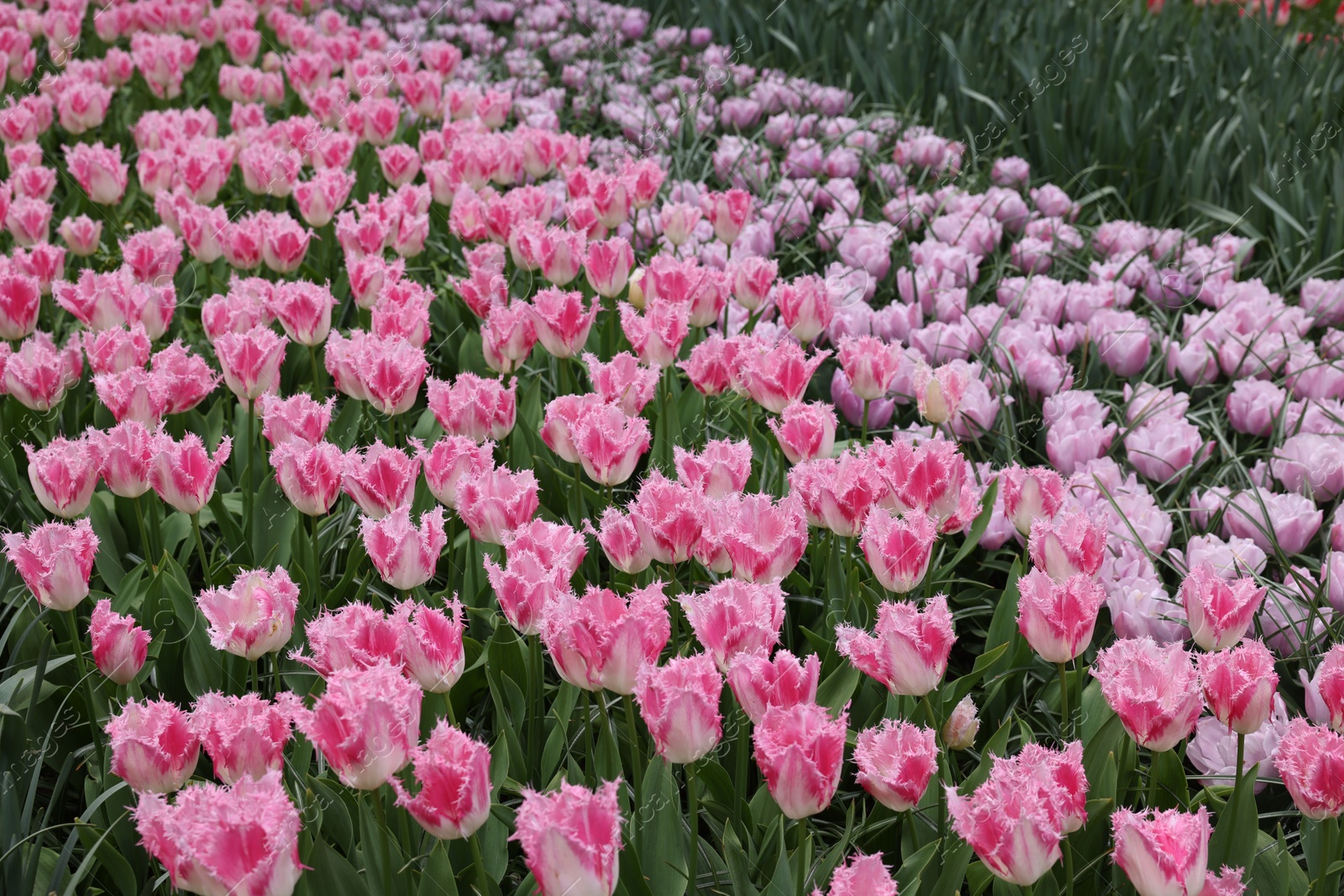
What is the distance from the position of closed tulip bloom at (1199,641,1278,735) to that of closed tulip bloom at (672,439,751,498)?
2.13 feet

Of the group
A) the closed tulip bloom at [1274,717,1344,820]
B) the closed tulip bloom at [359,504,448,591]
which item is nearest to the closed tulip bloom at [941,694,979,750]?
the closed tulip bloom at [1274,717,1344,820]

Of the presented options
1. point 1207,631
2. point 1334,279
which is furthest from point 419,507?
point 1334,279

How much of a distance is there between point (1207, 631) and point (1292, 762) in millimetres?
221

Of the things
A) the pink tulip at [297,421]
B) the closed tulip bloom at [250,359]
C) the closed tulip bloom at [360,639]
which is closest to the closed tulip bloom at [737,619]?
the closed tulip bloom at [360,639]

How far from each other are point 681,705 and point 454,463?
65cm

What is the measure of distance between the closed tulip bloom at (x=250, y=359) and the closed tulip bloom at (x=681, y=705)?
1113mm

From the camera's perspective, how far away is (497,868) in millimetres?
1376

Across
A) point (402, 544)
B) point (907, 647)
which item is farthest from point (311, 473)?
point (907, 647)

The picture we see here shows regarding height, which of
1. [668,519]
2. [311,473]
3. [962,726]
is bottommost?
[962,726]

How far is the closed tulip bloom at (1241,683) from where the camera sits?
3.95 feet

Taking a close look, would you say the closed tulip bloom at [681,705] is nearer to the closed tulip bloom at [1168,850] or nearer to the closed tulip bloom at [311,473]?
the closed tulip bloom at [1168,850]

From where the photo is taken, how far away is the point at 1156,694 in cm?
120

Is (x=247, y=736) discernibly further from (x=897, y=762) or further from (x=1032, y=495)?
(x=1032, y=495)

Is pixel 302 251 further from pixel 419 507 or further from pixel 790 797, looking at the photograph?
pixel 790 797
